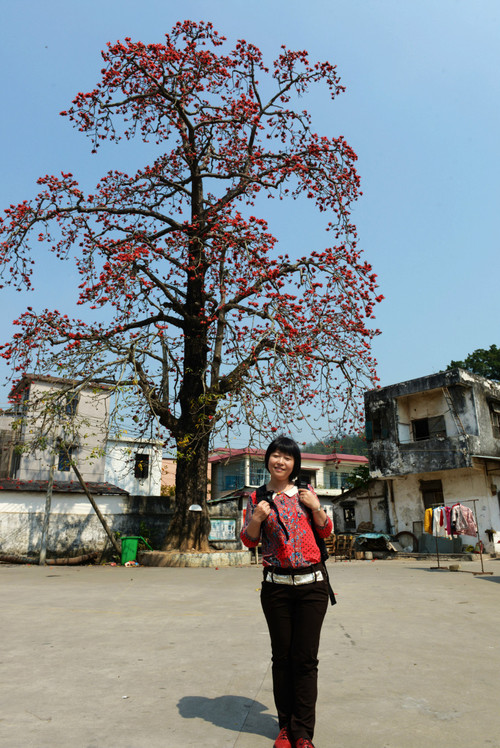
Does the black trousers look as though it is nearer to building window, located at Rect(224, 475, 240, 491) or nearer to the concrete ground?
the concrete ground

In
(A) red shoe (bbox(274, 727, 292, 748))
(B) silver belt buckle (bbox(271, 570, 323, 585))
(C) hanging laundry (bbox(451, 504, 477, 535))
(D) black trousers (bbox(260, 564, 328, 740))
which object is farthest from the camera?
(C) hanging laundry (bbox(451, 504, 477, 535))

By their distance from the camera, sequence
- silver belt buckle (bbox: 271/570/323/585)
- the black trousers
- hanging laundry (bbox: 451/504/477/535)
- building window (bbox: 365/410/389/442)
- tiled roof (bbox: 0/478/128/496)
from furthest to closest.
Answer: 1. building window (bbox: 365/410/389/442)
2. tiled roof (bbox: 0/478/128/496)
3. hanging laundry (bbox: 451/504/477/535)
4. silver belt buckle (bbox: 271/570/323/585)
5. the black trousers

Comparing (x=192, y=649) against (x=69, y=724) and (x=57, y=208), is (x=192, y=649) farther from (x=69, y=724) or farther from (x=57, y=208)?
(x=57, y=208)

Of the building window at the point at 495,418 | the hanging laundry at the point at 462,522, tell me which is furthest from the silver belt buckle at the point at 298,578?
the building window at the point at 495,418

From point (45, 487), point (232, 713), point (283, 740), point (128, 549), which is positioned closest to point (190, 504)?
point (128, 549)

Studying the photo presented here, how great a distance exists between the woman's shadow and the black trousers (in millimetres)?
238

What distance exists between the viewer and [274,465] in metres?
3.14

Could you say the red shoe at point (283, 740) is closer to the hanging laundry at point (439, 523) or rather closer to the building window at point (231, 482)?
the hanging laundry at point (439, 523)

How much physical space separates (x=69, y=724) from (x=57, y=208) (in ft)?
49.5

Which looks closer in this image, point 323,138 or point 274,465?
point 274,465

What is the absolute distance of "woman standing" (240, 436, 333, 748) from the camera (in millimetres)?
2736

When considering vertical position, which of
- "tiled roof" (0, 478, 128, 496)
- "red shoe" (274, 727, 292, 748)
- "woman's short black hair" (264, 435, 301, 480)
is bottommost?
"red shoe" (274, 727, 292, 748)

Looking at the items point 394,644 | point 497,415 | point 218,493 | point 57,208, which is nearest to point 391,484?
point 497,415

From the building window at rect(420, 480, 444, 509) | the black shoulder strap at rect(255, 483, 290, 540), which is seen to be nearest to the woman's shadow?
the black shoulder strap at rect(255, 483, 290, 540)
